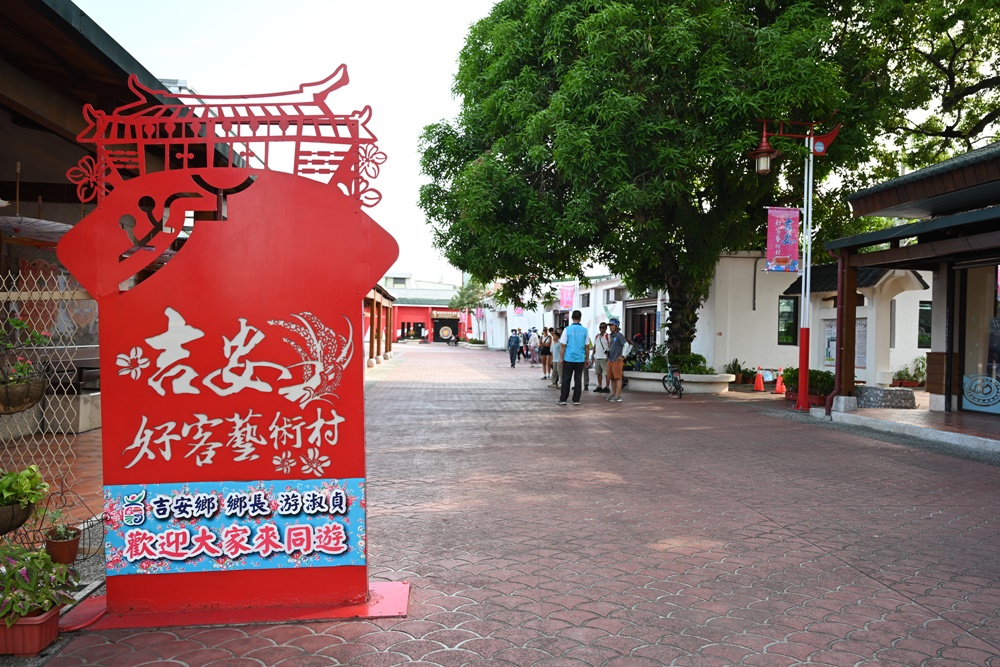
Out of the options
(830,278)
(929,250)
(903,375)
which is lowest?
(903,375)

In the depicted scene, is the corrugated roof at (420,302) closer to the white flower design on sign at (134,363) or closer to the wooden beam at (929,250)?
the wooden beam at (929,250)

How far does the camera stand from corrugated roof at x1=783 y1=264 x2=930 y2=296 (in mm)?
18594

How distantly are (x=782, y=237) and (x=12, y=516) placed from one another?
45.2 ft

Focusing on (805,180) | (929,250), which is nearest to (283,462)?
(929,250)

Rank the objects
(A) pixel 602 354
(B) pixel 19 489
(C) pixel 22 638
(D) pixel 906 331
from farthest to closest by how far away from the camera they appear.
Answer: (D) pixel 906 331
(A) pixel 602 354
(B) pixel 19 489
(C) pixel 22 638

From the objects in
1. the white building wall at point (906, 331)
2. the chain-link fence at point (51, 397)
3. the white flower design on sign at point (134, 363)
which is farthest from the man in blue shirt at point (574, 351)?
the white building wall at point (906, 331)

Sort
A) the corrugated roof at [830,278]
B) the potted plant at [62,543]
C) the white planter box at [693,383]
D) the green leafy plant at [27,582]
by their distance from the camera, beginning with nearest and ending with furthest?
1. the green leafy plant at [27,582]
2. the potted plant at [62,543]
3. the white planter box at [693,383]
4. the corrugated roof at [830,278]

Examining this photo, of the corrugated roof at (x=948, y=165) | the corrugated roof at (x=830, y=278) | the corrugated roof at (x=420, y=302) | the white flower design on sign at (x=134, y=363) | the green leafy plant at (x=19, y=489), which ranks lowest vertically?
the green leafy plant at (x=19, y=489)

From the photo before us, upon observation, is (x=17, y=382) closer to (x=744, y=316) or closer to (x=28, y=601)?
(x=28, y=601)

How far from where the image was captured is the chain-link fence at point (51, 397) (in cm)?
460

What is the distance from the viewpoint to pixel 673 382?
17406 millimetres

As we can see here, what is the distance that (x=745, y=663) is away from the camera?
334 cm

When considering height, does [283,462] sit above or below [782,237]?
below

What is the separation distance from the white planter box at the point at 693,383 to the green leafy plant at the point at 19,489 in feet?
52.3
